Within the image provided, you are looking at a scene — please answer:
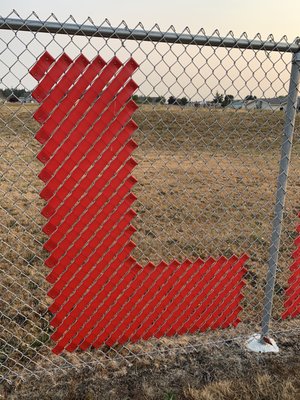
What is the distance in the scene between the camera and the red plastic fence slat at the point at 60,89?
2.09 meters

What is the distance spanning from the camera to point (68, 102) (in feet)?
7.02

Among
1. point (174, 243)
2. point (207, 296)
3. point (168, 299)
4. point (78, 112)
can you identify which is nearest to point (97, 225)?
point (78, 112)

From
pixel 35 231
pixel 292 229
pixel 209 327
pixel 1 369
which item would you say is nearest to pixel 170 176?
pixel 292 229

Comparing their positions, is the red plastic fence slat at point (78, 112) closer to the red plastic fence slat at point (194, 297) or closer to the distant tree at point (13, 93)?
the distant tree at point (13, 93)

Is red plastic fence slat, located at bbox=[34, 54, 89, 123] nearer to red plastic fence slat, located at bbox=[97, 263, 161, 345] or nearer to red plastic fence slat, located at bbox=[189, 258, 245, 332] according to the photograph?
red plastic fence slat, located at bbox=[97, 263, 161, 345]

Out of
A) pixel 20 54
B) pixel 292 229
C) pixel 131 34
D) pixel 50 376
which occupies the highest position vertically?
pixel 292 229

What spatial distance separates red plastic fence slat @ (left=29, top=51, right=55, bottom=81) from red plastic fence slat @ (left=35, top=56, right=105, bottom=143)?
0.15 m

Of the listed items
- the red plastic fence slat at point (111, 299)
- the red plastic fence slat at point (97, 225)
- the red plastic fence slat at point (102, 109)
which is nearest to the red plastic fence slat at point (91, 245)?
the red plastic fence slat at point (97, 225)

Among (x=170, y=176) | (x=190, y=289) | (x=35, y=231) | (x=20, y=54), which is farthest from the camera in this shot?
(x=170, y=176)

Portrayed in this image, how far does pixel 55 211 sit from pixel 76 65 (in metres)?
Answer: 0.75

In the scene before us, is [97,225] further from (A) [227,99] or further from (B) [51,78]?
(A) [227,99]

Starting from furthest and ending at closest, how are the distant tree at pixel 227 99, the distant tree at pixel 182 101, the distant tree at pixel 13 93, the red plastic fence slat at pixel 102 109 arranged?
the distant tree at pixel 227 99 → the distant tree at pixel 182 101 → the red plastic fence slat at pixel 102 109 → the distant tree at pixel 13 93

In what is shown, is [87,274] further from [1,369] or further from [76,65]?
[76,65]

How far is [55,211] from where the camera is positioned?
228 centimetres
